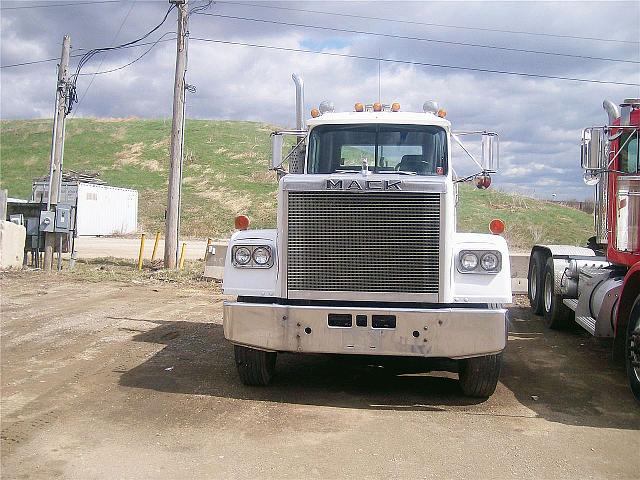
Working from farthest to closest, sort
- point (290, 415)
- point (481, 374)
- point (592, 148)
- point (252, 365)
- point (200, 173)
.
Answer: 1. point (200, 173)
2. point (592, 148)
3. point (252, 365)
4. point (481, 374)
5. point (290, 415)

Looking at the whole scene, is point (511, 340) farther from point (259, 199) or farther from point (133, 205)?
point (259, 199)

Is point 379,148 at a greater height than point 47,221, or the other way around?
point 379,148

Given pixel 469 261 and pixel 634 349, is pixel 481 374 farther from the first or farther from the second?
pixel 634 349

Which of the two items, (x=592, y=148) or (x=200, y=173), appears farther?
(x=200, y=173)

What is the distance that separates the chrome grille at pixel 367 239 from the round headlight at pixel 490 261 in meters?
0.50

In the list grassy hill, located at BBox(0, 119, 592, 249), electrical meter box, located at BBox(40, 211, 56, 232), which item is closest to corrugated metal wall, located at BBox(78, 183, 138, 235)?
grassy hill, located at BBox(0, 119, 592, 249)

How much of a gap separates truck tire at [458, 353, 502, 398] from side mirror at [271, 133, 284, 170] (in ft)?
10.1

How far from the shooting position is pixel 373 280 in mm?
5996

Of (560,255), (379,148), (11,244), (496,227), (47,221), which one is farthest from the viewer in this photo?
(47,221)

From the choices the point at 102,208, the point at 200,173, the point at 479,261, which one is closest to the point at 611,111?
the point at 479,261

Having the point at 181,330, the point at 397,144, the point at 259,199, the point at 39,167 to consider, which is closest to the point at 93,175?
the point at 259,199

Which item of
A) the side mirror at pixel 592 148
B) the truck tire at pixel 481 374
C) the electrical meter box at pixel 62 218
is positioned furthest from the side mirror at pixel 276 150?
the electrical meter box at pixel 62 218

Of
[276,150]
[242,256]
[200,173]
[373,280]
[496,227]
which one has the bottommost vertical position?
[373,280]

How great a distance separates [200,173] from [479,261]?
154ft
